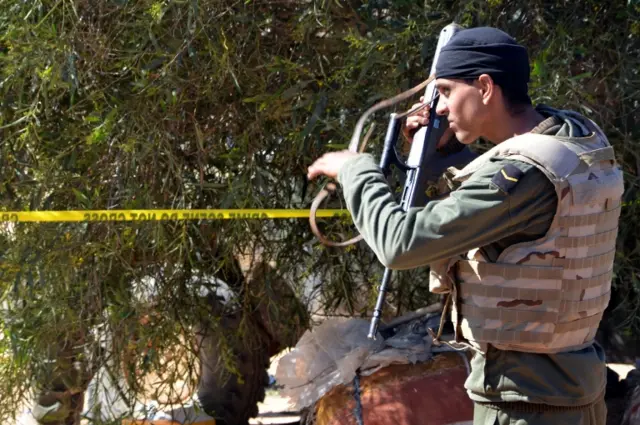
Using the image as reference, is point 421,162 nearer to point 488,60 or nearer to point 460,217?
point 488,60

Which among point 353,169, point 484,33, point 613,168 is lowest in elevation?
point 613,168

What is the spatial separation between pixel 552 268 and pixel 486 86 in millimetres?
447

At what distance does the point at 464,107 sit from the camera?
228 centimetres

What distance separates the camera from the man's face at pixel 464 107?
7.42 ft

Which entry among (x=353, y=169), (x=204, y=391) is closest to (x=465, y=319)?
(x=353, y=169)

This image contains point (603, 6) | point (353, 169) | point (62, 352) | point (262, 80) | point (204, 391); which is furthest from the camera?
point (204, 391)

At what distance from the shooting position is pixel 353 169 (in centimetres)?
225

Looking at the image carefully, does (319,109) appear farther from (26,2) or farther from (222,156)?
(26,2)

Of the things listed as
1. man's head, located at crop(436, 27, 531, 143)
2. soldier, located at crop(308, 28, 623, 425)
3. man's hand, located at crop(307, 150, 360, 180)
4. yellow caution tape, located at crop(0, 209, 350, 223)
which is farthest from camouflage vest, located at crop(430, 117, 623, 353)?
yellow caution tape, located at crop(0, 209, 350, 223)

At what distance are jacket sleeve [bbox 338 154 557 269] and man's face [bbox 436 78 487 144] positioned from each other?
138 mm

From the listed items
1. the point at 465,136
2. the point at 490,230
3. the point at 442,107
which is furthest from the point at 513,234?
the point at 442,107

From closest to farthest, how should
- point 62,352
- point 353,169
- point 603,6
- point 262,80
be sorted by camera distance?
1. point 353,169
2. point 603,6
3. point 262,80
4. point 62,352

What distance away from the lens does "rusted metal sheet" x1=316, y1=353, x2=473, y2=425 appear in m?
3.50

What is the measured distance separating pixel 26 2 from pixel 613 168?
2383 mm
